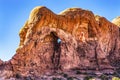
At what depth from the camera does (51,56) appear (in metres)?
95.7

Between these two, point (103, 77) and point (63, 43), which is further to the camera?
point (63, 43)

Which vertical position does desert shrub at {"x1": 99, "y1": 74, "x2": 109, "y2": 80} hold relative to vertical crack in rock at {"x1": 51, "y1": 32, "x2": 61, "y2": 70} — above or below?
below

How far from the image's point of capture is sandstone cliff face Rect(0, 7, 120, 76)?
302 ft

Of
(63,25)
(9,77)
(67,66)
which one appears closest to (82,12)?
(63,25)

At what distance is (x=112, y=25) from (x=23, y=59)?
879 inches

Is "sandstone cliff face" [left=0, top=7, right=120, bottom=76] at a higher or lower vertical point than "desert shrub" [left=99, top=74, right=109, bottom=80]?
higher

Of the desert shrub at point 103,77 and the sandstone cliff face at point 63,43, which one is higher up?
the sandstone cliff face at point 63,43

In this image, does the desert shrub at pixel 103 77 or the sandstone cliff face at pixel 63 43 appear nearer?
the sandstone cliff face at pixel 63 43

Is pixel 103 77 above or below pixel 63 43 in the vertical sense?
below

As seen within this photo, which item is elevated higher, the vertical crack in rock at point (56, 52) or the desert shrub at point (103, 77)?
the vertical crack in rock at point (56, 52)

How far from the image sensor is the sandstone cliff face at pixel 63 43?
92000mm

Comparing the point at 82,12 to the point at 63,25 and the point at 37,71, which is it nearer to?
the point at 63,25

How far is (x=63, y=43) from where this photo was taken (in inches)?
3792

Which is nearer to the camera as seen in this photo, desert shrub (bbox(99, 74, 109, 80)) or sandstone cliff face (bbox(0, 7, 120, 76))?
sandstone cliff face (bbox(0, 7, 120, 76))
